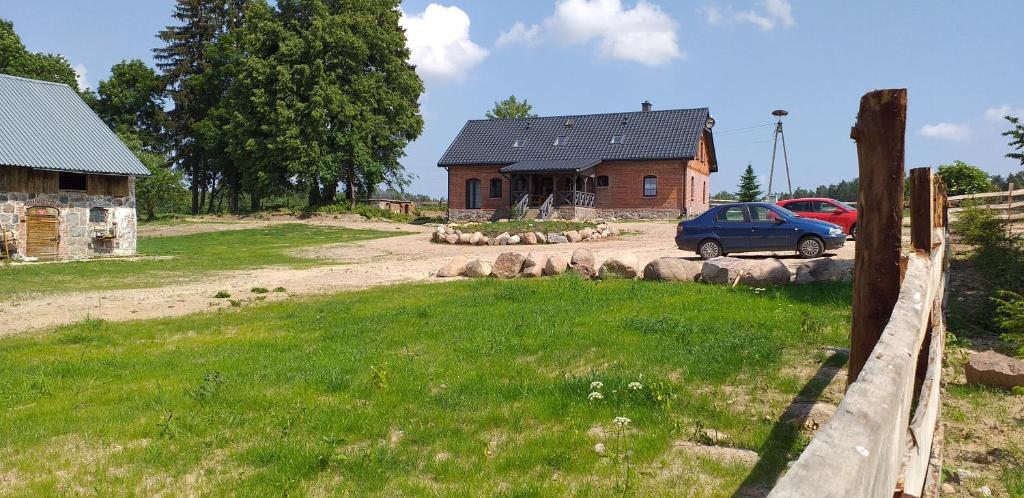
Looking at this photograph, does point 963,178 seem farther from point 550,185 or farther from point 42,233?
point 42,233

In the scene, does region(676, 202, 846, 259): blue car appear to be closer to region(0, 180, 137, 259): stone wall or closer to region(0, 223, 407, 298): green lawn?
region(0, 223, 407, 298): green lawn

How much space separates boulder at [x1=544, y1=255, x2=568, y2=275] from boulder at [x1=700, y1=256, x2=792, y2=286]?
11.3 ft

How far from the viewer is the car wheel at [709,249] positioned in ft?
57.7

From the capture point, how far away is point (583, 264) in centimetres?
1521

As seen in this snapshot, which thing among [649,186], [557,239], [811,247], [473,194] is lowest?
[557,239]

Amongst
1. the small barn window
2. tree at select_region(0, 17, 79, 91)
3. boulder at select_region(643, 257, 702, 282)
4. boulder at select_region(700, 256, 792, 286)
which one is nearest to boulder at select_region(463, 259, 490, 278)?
boulder at select_region(643, 257, 702, 282)

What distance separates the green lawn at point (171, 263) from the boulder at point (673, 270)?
40.8 feet

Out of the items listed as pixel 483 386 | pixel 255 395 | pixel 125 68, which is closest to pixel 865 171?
pixel 483 386

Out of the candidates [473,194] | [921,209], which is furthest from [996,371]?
[473,194]

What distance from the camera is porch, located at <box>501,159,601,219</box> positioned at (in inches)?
1571

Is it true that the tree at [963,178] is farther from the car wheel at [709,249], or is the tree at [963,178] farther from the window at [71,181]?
the window at [71,181]

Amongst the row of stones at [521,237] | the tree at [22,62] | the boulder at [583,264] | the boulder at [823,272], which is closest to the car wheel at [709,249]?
the boulder at [583,264]

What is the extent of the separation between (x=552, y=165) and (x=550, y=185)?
3.26 metres

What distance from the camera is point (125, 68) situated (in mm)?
58750
